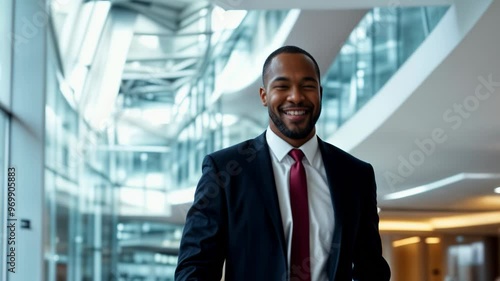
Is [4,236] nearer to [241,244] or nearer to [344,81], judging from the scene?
[241,244]

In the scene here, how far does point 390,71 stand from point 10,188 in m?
4.47

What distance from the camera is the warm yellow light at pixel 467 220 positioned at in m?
18.3

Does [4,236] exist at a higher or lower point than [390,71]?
lower

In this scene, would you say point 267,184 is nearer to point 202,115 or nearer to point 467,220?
point 467,220

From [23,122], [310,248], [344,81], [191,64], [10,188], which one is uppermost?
[191,64]

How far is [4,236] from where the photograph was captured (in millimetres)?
6301

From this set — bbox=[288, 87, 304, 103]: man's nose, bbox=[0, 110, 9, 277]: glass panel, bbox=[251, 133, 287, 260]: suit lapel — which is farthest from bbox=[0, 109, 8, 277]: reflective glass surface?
bbox=[288, 87, 304, 103]: man's nose

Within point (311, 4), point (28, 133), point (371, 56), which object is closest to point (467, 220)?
point (371, 56)

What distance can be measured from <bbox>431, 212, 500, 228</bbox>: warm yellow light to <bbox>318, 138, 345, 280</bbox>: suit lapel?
54.1ft

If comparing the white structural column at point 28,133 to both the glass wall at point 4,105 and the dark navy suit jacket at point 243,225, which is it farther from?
the dark navy suit jacket at point 243,225

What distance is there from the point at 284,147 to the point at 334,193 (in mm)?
138

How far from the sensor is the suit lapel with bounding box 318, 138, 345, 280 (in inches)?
66.6

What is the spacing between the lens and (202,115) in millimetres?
20750

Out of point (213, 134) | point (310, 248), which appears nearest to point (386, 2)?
point (310, 248)
